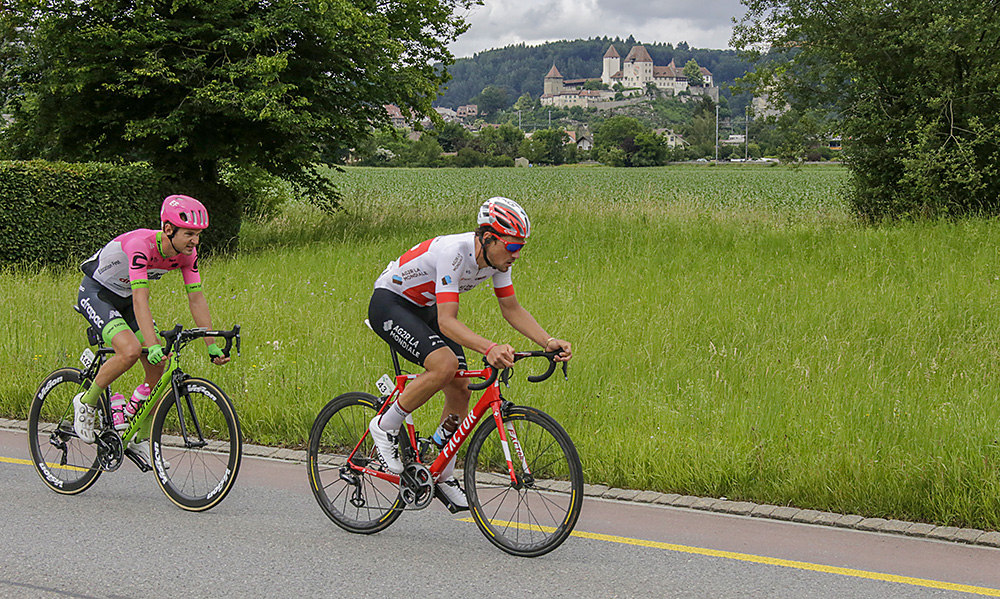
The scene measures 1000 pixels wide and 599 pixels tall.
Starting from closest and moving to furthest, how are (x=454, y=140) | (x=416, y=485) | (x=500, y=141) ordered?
(x=416, y=485), (x=454, y=140), (x=500, y=141)

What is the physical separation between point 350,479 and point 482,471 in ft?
2.79

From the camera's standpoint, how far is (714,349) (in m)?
9.63

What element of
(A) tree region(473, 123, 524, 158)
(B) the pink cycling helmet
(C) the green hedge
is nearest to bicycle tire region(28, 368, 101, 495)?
(B) the pink cycling helmet

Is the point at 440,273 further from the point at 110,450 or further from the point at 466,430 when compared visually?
the point at 110,450

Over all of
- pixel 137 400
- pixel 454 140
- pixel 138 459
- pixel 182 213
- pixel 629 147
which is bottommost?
pixel 138 459

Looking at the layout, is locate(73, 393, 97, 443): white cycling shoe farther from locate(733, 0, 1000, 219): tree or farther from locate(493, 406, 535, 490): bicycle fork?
locate(733, 0, 1000, 219): tree

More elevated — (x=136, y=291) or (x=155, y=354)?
(x=136, y=291)

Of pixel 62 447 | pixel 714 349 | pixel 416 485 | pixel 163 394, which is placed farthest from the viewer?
pixel 714 349

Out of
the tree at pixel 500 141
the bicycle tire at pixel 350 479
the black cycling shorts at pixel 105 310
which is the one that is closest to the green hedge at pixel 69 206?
the black cycling shorts at pixel 105 310

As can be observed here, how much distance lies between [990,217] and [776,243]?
4340 millimetres

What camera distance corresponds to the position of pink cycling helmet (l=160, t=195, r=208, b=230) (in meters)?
5.93

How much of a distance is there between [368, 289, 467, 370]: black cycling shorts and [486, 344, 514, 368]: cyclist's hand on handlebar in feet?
1.62

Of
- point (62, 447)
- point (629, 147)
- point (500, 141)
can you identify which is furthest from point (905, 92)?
point (629, 147)

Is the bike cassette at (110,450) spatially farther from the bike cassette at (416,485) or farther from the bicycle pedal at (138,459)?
the bike cassette at (416,485)
